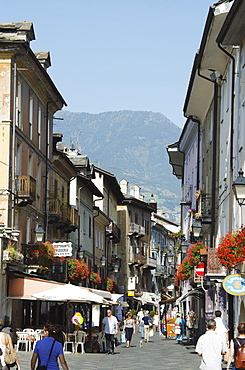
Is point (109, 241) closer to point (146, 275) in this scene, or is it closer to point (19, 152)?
point (146, 275)

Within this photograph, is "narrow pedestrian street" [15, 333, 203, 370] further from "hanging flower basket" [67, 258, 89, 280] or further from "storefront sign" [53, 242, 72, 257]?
"hanging flower basket" [67, 258, 89, 280]

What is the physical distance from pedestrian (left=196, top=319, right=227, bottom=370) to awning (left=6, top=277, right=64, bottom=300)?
19842 millimetres

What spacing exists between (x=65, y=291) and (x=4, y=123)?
8095 millimetres

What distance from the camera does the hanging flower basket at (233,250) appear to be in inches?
804

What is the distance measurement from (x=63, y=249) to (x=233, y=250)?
63.3 ft

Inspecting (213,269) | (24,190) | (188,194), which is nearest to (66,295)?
(213,269)

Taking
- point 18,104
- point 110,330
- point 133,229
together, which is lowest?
point 110,330

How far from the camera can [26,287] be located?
33406mm

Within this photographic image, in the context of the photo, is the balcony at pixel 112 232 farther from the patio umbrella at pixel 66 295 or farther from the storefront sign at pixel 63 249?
the patio umbrella at pixel 66 295

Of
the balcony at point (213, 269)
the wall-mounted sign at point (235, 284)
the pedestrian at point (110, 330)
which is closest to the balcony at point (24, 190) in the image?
the pedestrian at point (110, 330)

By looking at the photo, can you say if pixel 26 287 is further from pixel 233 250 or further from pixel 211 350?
pixel 211 350

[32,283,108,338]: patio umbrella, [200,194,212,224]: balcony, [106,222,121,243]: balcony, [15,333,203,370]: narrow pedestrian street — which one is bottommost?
[15,333,203,370]: narrow pedestrian street

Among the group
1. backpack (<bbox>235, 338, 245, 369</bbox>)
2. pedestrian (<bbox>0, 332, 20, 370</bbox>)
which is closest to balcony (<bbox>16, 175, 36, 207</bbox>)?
pedestrian (<bbox>0, 332, 20, 370</bbox>)

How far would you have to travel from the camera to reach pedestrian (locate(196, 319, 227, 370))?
44.5ft
